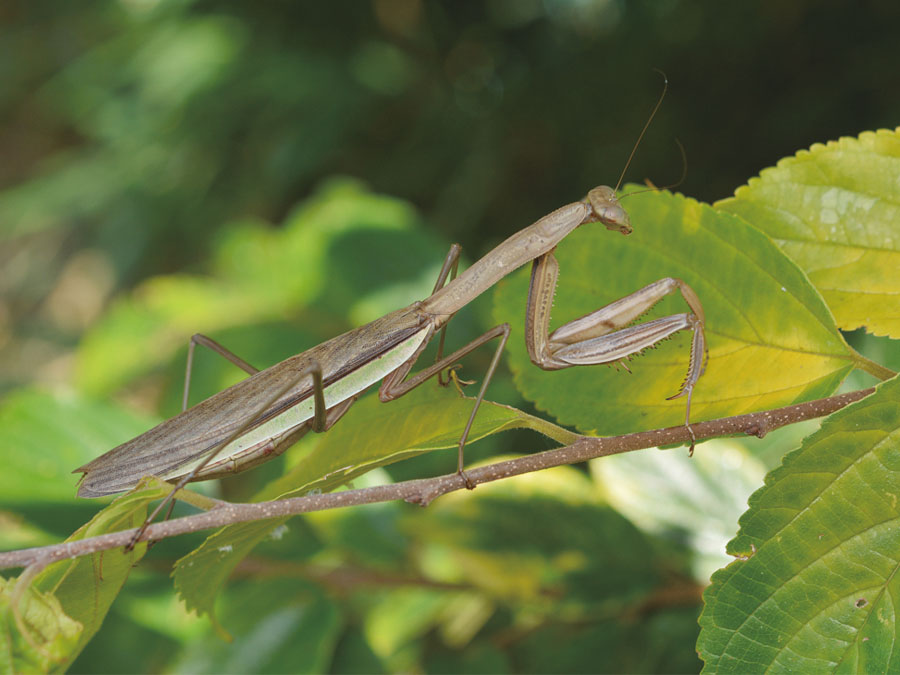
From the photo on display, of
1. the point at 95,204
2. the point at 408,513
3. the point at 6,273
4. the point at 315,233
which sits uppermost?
the point at 6,273

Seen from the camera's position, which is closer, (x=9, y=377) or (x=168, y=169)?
(x=168, y=169)

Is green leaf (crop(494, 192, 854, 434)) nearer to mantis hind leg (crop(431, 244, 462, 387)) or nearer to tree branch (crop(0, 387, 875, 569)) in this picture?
tree branch (crop(0, 387, 875, 569))

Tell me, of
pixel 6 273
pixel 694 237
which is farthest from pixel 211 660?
pixel 6 273

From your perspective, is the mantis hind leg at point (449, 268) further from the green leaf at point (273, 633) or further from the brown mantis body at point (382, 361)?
the green leaf at point (273, 633)

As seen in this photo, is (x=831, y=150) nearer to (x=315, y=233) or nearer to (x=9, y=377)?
(x=315, y=233)

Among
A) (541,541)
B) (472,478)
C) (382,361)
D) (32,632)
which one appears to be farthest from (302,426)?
(32,632)
